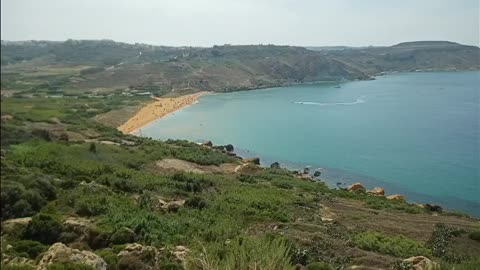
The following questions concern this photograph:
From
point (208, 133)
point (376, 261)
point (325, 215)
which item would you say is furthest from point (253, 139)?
point (376, 261)

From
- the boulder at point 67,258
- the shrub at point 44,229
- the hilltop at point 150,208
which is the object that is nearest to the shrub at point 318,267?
the hilltop at point 150,208

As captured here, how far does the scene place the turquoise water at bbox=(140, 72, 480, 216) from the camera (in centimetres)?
4575

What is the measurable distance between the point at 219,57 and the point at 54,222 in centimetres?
15510

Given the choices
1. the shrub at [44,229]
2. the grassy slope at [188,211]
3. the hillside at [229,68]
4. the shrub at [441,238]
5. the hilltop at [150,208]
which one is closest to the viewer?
the hilltop at [150,208]

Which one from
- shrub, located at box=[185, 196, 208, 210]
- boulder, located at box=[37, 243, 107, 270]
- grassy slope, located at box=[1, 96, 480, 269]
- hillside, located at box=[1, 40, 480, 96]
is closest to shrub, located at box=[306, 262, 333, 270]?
grassy slope, located at box=[1, 96, 480, 269]

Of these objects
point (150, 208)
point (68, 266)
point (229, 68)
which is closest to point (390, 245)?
point (150, 208)

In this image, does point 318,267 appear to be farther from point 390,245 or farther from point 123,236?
point 390,245

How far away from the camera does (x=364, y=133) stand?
68.8 meters

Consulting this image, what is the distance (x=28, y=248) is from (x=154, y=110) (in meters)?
68.7

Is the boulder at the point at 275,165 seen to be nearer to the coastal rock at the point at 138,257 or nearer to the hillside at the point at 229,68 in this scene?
the hillside at the point at 229,68

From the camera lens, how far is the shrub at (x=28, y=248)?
1249 centimetres

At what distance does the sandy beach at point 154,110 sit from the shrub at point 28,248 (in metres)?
45.5

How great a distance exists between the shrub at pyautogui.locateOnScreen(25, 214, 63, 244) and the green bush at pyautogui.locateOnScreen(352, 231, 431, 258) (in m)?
11.4

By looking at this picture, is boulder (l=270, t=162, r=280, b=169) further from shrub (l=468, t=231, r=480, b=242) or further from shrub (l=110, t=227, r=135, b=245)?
shrub (l=110, t=227, r=135, b=245)
